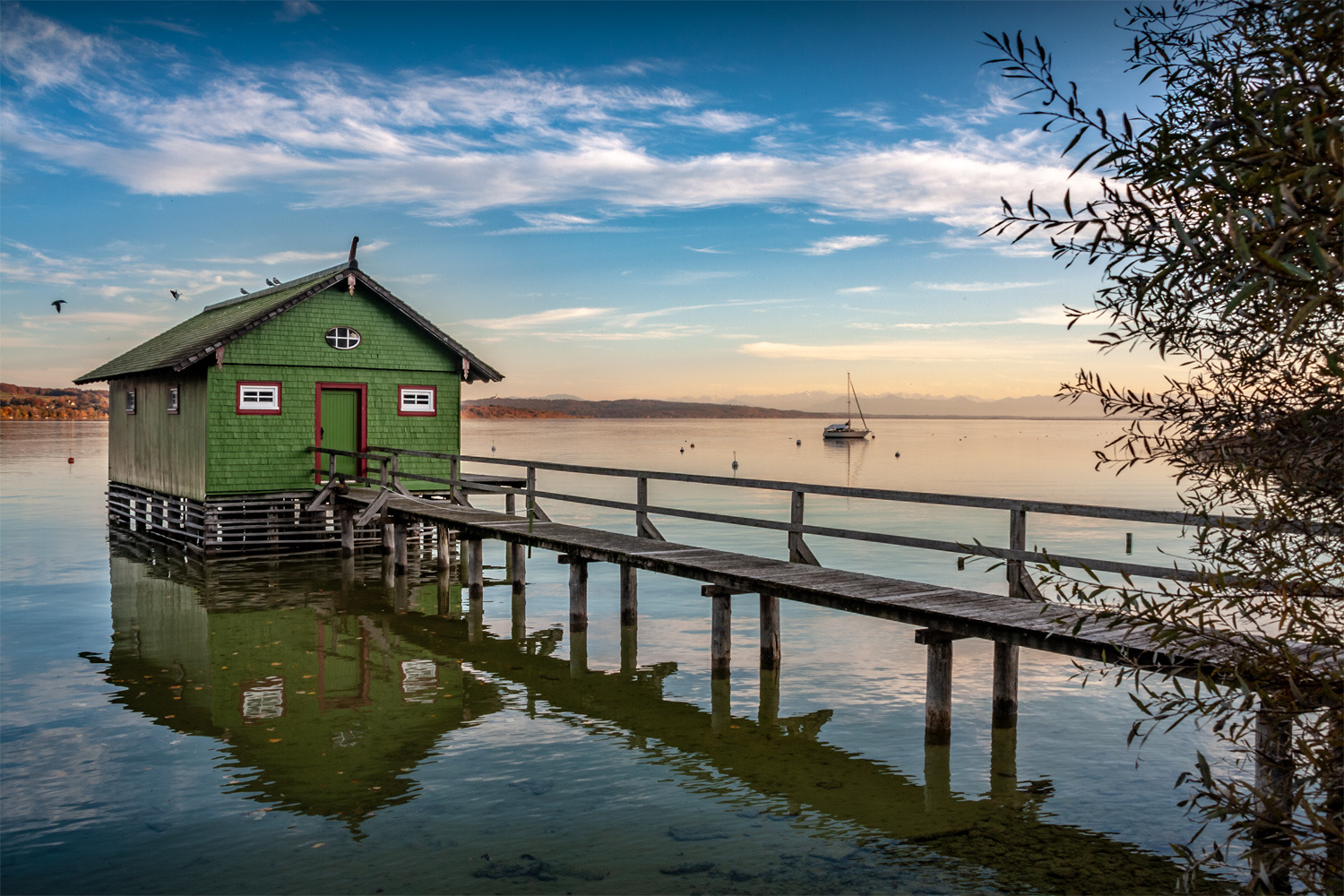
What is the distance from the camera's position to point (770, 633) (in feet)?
40.8

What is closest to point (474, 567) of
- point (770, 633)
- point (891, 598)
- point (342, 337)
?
point (770, 633)

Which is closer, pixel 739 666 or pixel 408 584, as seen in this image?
pixel 739 666

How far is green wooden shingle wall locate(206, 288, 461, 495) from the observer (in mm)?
22031

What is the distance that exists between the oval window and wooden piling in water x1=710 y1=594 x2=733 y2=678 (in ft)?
46.9

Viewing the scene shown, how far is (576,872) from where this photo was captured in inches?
271

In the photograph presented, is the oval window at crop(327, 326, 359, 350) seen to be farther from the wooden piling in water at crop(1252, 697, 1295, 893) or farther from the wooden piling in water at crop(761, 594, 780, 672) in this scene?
the wooden piling in water at crop(1252, 697, 1295, 893)

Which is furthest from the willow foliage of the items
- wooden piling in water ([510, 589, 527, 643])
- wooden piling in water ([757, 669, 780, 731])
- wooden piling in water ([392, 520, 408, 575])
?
wooden piling in water ([392, 520, 408, 575])

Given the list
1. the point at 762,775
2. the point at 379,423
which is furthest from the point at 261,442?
the point at 762,775

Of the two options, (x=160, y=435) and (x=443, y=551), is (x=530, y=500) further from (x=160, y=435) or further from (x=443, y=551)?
(x=160, y=435)

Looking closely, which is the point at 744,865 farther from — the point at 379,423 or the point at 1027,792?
the point at 379,423

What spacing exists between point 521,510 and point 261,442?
688 centimetres

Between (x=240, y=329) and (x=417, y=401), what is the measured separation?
4.30 meters

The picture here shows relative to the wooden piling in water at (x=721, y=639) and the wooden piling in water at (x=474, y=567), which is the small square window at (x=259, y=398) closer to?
the wooden piling in water at (x=474, y=567)

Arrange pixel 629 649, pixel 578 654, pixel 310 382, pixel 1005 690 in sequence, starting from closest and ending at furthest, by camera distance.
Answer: pixel 1005 690 < pixel 578 654 < pixel 629 649 < pixel 310 382
